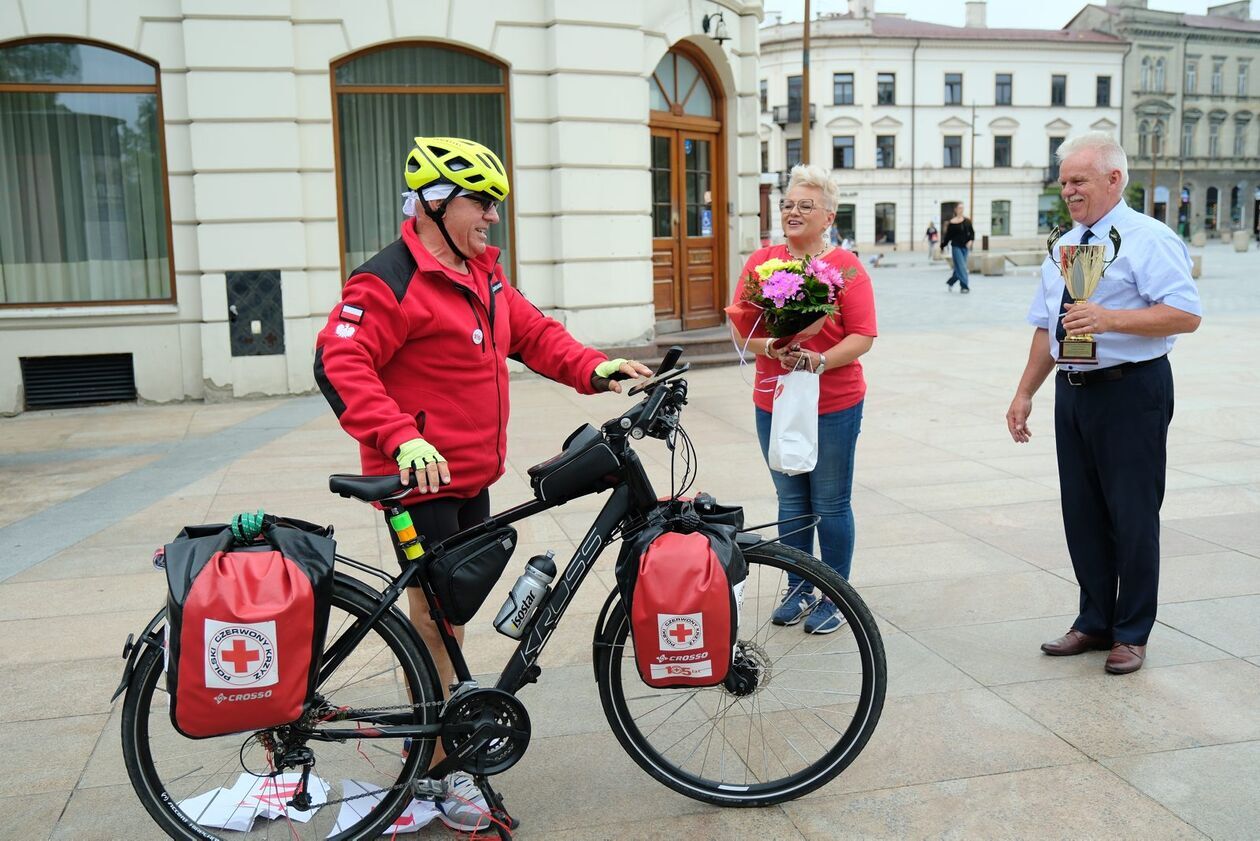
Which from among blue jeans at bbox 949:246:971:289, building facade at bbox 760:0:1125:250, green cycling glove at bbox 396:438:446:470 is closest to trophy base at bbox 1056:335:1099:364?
green cycling glove at bbox 396:438:446:470

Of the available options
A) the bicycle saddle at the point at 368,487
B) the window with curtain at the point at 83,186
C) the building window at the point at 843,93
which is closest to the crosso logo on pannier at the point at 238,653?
the bicycle saddle at the point at 368,487

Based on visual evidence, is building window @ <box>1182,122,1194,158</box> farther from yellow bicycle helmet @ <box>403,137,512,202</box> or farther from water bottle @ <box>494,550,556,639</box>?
water bottle @ <box>494,550,556,639</box>

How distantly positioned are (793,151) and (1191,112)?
98.2 feet

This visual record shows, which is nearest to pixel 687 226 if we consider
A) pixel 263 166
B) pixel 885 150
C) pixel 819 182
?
pixel 263 166

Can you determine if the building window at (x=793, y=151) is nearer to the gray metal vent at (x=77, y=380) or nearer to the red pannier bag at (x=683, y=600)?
the gray metal vent at (x=77, y=380)

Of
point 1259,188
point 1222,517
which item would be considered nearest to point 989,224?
point 1259,188

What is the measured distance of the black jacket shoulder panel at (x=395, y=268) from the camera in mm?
3322

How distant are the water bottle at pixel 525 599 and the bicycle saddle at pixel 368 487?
1.67 ft

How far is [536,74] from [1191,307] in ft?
31.0

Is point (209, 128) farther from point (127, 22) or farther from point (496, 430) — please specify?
point (496, 430)

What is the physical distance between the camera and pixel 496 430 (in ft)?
11.7

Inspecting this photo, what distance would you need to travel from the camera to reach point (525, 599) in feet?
11.1

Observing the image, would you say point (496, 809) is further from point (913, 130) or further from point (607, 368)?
point (913, 130)

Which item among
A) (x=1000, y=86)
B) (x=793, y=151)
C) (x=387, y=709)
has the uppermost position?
(x=1000, y=86)
